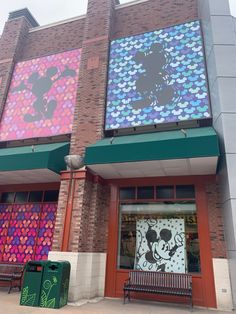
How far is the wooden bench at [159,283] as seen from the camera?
6.94 m

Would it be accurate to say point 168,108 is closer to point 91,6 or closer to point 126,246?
point 126,246

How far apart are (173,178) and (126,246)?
2.64 m

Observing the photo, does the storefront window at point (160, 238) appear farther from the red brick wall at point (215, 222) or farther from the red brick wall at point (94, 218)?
the red brick wall at point (94, 218)

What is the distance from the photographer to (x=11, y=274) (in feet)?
27.8

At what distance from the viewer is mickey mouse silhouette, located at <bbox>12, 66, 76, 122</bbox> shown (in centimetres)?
1054

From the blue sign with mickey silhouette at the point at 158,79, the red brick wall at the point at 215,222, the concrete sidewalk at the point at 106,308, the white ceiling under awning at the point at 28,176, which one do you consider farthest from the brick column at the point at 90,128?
the red brick wall at the point at 215,222

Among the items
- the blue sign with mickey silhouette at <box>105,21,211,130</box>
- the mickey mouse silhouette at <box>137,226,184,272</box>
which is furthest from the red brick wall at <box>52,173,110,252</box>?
the blue sign with mickey silhouette at <box>105,21,211,130</box>

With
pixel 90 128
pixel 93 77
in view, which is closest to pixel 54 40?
pixel 93 77

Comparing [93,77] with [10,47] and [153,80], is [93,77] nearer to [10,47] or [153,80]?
[153,80]

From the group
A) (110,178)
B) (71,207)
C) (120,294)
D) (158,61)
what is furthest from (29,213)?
(158,61)

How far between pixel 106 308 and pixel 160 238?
8.48 ft

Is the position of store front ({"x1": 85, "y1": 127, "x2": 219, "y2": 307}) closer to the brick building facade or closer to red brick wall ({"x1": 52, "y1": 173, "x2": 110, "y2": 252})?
the brick building facade

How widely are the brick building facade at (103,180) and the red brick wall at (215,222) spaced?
0.09 ft

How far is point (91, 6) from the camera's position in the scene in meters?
11.6
